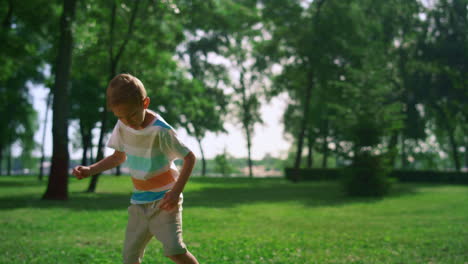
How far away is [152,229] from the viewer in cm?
342

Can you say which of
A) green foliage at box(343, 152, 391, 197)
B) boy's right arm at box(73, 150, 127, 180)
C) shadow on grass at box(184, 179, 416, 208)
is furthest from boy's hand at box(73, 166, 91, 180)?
green foliage at box(343, 152, 391, 197)

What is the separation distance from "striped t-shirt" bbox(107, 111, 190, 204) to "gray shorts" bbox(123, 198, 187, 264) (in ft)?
0.28

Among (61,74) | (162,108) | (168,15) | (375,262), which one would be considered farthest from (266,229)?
(162,108)

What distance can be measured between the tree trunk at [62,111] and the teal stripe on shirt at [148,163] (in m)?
14.6

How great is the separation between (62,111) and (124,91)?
14.9 meters

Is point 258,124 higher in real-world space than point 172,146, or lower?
higher

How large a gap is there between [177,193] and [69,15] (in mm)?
16141

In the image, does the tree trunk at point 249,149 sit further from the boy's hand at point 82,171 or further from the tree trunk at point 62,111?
the boy's hand at point 82,171

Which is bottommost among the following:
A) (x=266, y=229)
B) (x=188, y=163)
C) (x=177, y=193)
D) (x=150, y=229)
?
(x=266, y=229)

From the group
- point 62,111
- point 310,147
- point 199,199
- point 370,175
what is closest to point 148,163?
point 62,111

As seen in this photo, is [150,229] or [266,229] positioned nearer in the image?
[150,229]

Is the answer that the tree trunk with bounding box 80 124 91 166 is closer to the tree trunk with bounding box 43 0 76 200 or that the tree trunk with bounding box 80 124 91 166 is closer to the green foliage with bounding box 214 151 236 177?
the green foliage with bounding box 214 151 236 177

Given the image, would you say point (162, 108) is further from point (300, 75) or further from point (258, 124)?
point (258, 124)

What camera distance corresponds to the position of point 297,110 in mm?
53156
